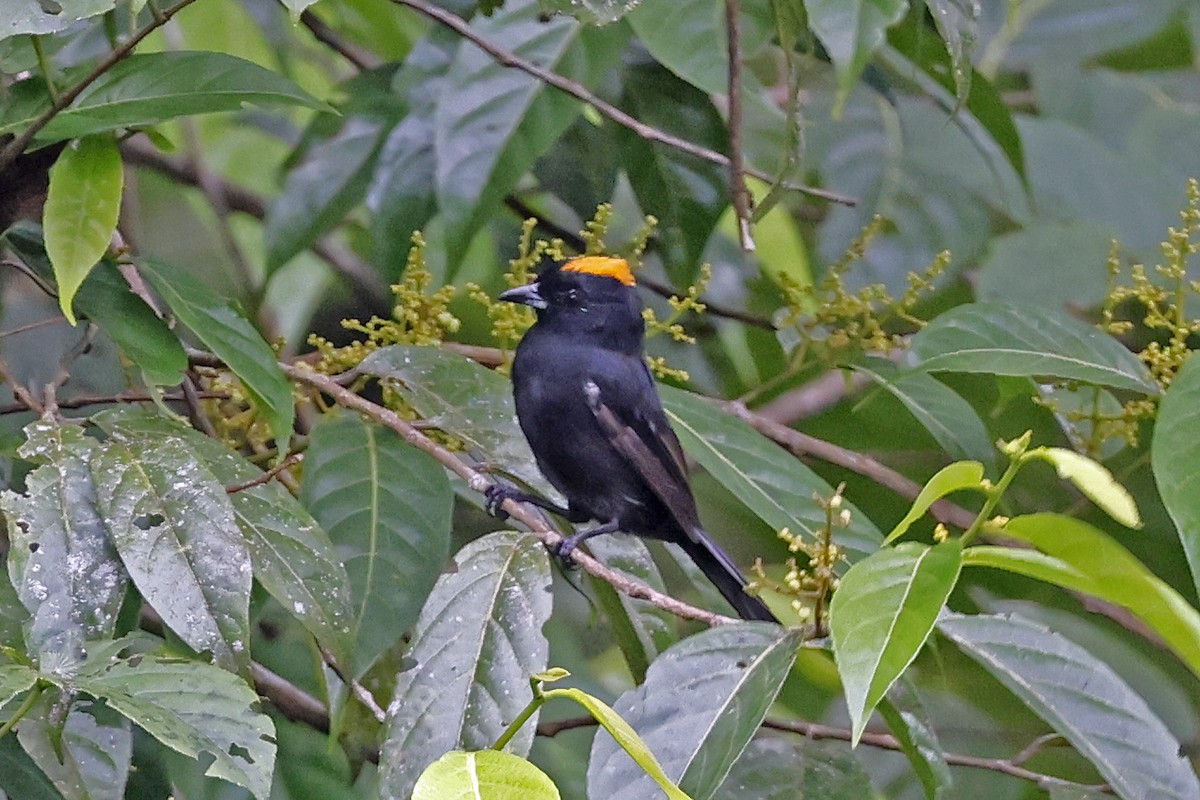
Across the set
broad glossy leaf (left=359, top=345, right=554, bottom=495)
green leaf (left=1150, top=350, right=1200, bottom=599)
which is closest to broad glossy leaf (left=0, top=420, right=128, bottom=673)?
broad glossy leaf (left=359, top=345, right=554, bottom=495)

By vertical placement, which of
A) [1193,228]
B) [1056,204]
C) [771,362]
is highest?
[1193,228]

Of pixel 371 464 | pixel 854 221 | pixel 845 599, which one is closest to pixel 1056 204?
pixel 854 221

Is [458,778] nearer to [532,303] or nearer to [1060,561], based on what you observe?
[1060,561]

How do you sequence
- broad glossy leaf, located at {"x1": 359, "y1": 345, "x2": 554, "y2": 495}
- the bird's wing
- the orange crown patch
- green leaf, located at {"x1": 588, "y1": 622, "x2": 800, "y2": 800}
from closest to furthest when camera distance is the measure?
green leaf, located at {"x1": 588, "y1": 622, "x2": 800, "y2": 800}, broad glossy leaf, located at {"x1": 359, "y1": 345, "x2": 554, "y2": 495}, the bird's wing, the orange crown patch

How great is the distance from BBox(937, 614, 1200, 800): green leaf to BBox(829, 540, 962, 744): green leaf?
27cm

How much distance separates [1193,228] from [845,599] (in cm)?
109

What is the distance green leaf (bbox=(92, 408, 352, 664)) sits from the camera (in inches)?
58.7

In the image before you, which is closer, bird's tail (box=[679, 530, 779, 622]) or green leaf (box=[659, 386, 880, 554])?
green leaf (box=[659, 386, 880, 554])

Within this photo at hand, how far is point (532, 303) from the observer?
7.98 ft

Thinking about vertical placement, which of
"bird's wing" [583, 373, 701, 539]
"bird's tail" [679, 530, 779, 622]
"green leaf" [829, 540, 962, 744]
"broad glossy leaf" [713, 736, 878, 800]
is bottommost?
"bird's tail" [679, 530, 779, 622]

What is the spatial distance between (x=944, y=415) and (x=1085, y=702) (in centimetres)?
75

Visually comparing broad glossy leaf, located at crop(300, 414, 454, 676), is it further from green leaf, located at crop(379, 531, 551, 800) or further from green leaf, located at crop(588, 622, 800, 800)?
green leaf, located at crop(588, 622, 800, 800)

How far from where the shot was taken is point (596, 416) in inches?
93.4

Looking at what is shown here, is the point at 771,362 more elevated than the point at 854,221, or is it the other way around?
the point at 854,221
